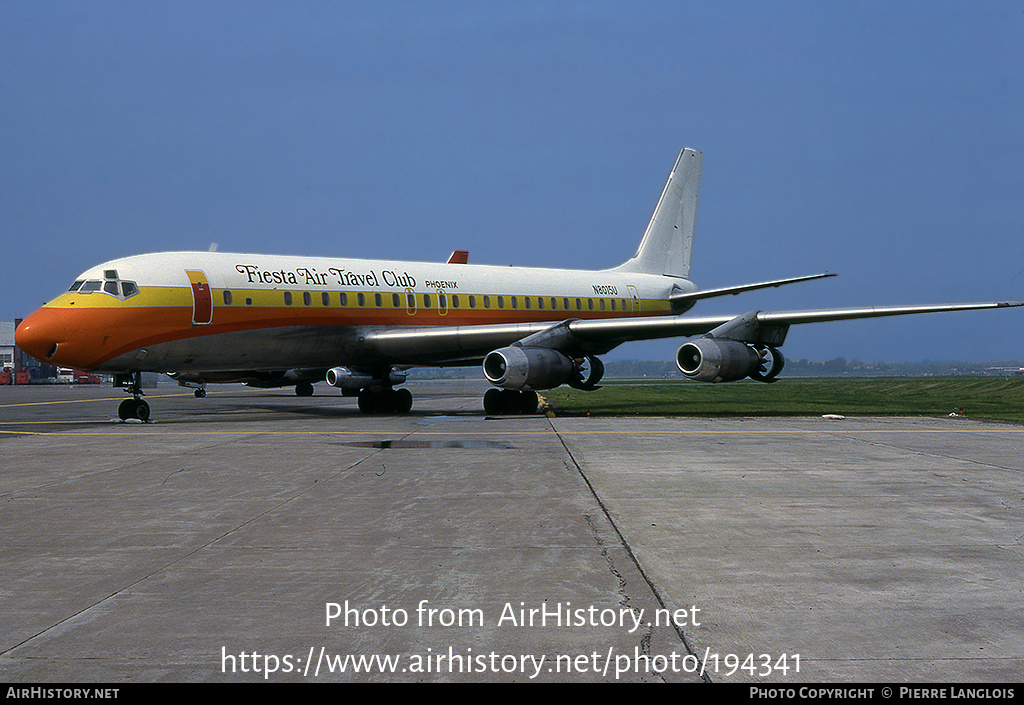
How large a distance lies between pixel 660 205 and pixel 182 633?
31894 mm

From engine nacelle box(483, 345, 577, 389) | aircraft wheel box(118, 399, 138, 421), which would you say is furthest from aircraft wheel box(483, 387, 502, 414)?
aircraft wheel box(118, 399, 138, 421)

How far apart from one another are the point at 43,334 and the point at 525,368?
430 inches

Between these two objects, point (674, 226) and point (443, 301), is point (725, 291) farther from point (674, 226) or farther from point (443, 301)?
point (443, 301)

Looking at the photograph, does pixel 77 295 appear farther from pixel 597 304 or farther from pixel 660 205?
pixel 660 205

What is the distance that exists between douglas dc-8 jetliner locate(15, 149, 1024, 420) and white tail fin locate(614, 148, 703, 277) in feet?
17.1

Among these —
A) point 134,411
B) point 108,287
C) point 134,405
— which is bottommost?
point 134,411

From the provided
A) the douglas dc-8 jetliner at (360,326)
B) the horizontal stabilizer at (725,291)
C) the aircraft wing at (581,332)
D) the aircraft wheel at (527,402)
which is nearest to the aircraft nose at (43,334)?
the douglas dc-8 jetliner at (360,326)

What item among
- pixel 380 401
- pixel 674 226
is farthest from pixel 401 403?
pixel 674 226

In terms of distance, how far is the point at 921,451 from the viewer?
13.7 metres

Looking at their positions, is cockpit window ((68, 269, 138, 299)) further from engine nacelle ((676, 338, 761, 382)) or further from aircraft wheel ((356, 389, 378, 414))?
engine nacelle ((676, 338, 761, 382))

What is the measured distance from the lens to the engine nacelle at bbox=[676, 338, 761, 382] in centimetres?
2239

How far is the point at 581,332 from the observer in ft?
79.3

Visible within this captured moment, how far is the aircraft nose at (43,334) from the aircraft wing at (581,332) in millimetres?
7633
